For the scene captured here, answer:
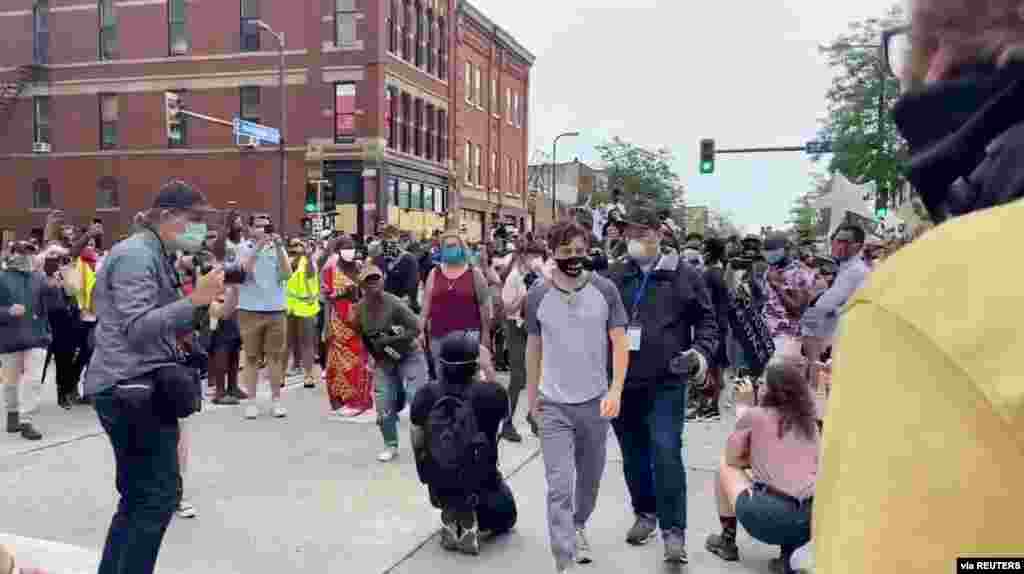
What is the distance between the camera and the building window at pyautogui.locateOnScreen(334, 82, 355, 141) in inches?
1270

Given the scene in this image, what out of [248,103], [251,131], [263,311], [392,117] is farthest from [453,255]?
[248,103]

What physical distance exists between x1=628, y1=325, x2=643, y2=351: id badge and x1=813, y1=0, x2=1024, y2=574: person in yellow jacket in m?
4.45

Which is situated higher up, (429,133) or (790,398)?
(429,133)

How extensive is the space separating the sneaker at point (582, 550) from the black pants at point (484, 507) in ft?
1.64

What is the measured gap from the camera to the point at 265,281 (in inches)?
368

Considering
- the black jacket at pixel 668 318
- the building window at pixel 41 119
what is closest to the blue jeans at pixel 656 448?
the black jacket at pixel 668 318

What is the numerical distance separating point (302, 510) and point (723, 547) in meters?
2.85

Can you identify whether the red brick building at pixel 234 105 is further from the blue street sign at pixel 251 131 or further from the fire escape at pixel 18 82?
the blue street sign at pixel 251 131

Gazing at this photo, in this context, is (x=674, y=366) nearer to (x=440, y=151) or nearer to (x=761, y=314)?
(x=761, y=314)

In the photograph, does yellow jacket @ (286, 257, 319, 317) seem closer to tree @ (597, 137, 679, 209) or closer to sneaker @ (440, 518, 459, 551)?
sneaker @ (440, 518, 459, 551)

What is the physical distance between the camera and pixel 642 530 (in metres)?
5.37

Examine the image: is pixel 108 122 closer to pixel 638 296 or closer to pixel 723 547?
pixel 638 296

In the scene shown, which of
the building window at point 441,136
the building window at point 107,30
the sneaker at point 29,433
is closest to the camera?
the sneaker at point 29,433

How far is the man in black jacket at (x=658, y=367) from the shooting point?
505 centimetres
